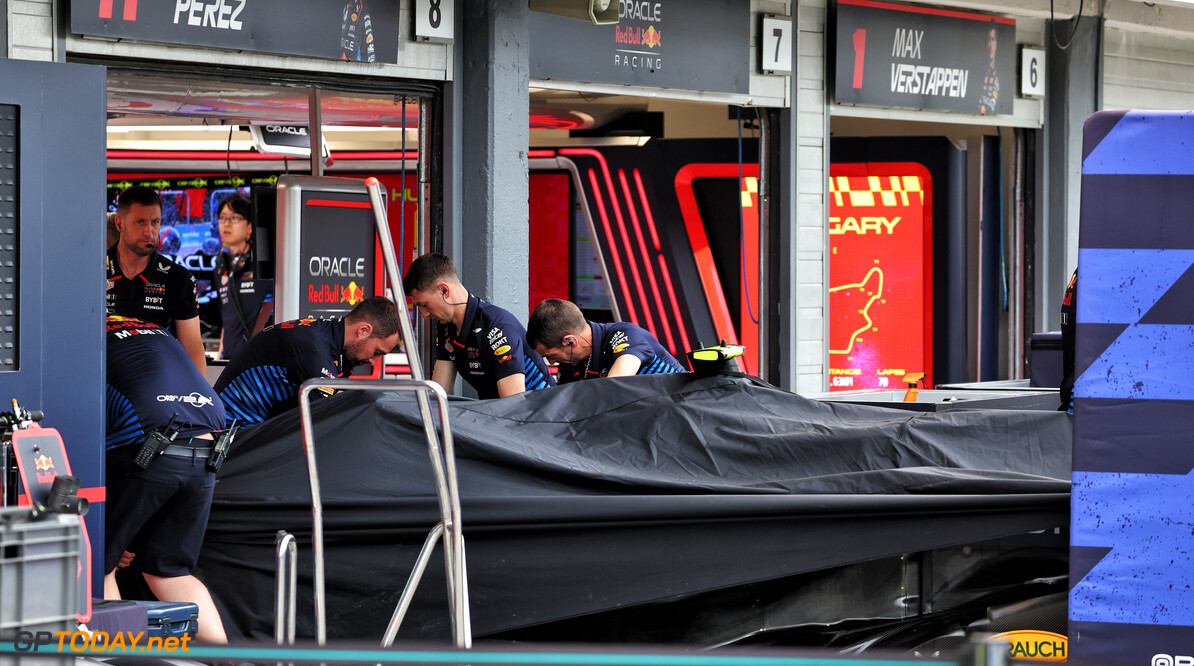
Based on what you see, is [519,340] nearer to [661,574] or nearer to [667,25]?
[661,574]

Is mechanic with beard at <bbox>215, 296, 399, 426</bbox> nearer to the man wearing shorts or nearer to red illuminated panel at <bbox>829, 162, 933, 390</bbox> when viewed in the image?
the man wearing shorts

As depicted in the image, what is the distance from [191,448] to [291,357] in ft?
2.53

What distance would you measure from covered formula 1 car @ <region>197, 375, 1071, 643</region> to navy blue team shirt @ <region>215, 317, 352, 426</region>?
0.96ft

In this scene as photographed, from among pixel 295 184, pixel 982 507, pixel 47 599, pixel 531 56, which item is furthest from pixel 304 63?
pixel 47 599

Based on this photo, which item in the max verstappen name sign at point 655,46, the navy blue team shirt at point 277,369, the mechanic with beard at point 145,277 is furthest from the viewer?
the max verstappen name sign at point 655,46

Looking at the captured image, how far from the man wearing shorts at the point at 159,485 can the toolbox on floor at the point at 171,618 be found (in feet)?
0.60

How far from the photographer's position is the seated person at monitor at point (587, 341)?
5258mm

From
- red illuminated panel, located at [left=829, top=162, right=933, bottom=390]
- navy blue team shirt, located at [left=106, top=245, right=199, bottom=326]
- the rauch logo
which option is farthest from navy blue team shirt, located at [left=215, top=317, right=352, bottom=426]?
red illuminated panel, located at [left=829, top=162, right=933, bottom=390]

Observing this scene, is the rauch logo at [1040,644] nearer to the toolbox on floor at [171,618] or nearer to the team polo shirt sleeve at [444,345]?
the toolbox on floor at [171,618]

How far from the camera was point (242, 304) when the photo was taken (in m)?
8.16

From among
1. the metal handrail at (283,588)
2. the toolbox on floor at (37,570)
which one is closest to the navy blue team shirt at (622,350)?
the metal handrail at (283,588)

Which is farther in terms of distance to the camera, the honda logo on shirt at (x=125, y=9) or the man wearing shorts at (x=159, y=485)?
the honda logo on shirt at (x=125, y=9)

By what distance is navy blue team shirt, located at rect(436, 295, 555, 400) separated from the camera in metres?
5.03
